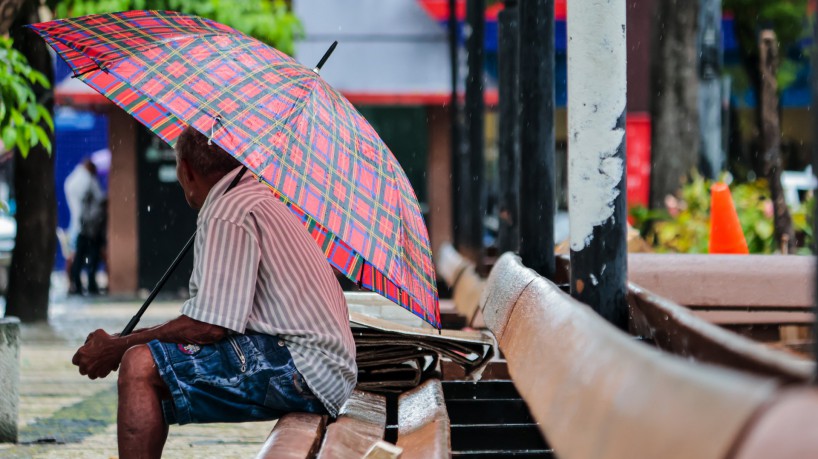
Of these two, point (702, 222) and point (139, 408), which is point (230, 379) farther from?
point (702, 222)

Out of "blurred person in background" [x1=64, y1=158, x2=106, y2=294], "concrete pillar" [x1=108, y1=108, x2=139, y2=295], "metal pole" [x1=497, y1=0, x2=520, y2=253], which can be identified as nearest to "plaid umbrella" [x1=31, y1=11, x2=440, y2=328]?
"metal pole" [x1=497, y1=0, x2=520, y2=253]

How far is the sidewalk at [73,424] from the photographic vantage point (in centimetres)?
653

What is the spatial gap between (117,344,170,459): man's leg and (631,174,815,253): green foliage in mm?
6063

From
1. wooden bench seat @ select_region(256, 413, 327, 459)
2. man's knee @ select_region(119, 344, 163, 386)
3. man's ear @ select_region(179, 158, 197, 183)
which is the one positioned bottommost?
wooden bench seat @ select_region(256, 413, 327, 459)

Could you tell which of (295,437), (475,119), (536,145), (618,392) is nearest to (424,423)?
(295,437)

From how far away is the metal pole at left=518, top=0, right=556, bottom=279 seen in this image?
19.8ft

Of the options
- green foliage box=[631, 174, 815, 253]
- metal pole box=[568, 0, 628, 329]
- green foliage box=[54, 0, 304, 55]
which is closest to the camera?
metal pole box=[568, 0, 628, 329]

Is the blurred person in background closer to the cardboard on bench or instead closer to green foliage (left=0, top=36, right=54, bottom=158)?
green foliage (left=0, top=36, right=54, bottom=158)

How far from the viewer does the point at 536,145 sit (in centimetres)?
608

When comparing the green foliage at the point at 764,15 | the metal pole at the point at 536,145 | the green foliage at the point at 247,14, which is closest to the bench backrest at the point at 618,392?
the metal pole at the point at 536,145

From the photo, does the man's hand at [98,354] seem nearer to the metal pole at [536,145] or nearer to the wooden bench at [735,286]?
the metal pole at [536,145]

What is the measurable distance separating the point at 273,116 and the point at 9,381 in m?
3.03

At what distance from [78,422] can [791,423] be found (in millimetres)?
6357

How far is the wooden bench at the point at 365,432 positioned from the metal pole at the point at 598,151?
2.11 ft
